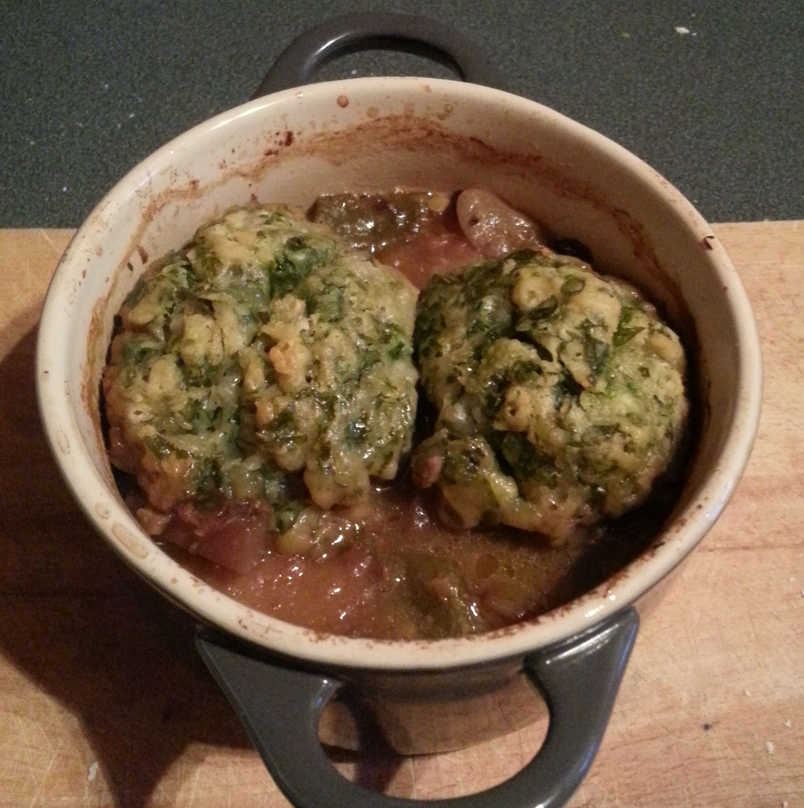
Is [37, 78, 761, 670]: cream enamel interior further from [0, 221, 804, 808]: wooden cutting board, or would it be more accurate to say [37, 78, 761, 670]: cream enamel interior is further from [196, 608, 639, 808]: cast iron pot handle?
[0, 221, 804, 808]: wooden cutting board

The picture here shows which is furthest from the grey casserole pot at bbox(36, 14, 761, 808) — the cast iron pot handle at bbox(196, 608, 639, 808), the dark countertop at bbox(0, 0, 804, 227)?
the dark countertop at bbox(0, 0, 804, 227)

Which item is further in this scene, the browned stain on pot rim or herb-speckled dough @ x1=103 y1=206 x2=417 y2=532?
the browned stain on pot rim

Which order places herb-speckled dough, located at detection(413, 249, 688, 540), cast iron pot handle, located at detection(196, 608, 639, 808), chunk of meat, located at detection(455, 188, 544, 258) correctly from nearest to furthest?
1. cast iron pot handle, located at detection(196, 608, 639, 808)
2. herb-speckled dough, located at detection(413, 249, 688, 540)
3. chunk of meat, located at detection(455, 188, 544, 258)

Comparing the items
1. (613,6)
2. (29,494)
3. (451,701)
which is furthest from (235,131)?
(613,6)

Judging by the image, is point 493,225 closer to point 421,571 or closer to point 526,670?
point 421,571

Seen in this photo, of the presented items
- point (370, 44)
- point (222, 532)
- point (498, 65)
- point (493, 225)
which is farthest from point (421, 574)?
point (498, 65)

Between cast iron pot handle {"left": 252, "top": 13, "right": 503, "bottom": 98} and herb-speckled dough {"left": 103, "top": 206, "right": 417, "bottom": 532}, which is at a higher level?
cast iron pot handle {"left": 252, "top": 13, "right": 503, "bottom": 98}

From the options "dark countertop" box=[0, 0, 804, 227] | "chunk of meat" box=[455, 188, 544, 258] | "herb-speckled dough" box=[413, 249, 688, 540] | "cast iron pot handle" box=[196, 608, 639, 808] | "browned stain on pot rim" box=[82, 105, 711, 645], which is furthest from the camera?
"dark countertop" box=[0, 0, 804, 227]

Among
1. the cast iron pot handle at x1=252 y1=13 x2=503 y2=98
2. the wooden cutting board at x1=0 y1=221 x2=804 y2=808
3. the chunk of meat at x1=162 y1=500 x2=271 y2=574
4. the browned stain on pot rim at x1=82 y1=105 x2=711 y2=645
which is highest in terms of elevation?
the cast iron pot handle at x1=252 y1=13 x2=503 y2=98
